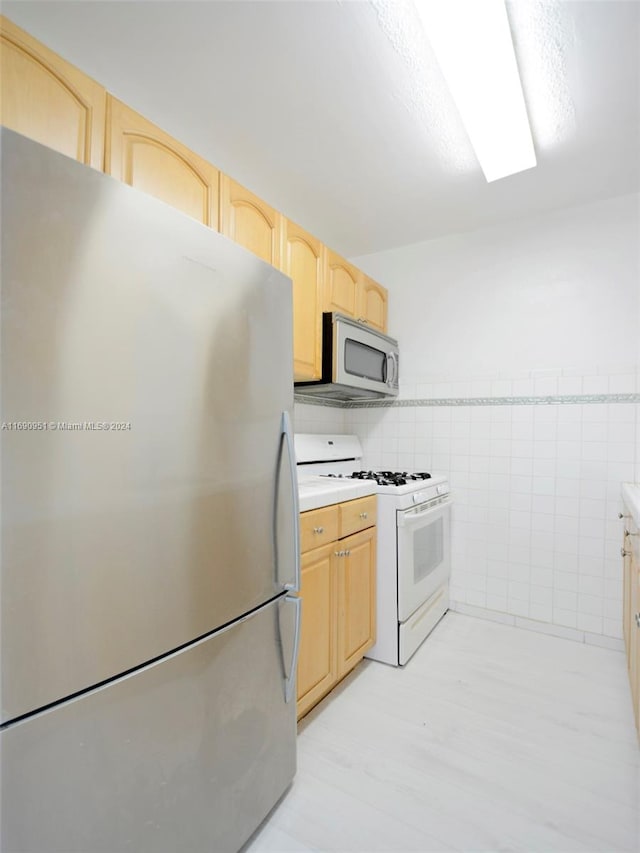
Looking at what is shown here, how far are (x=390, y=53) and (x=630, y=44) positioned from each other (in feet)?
2.68

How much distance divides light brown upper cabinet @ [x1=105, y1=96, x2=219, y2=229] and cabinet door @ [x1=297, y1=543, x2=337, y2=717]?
1.33m

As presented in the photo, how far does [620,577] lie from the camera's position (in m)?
2.33

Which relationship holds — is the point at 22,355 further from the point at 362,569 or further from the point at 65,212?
the point at 362,569

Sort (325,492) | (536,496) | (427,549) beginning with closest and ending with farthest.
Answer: (325,492), (427,549), (536,496)

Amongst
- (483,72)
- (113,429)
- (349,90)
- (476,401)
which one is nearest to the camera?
(113,429)

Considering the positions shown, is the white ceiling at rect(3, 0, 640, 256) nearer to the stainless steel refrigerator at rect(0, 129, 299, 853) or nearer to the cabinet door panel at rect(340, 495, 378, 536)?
the stainless steel refrigerator at rect(0, 129, 299, 853)

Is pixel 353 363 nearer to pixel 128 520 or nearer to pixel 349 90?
pixel 349 90

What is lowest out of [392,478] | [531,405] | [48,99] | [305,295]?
[392,478]

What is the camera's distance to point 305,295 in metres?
2.13

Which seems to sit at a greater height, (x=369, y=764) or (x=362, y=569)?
(x=362, y=569)

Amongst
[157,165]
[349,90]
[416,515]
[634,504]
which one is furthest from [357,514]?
[349,90]

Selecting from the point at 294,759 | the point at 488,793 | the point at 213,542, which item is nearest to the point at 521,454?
the point at 488,793

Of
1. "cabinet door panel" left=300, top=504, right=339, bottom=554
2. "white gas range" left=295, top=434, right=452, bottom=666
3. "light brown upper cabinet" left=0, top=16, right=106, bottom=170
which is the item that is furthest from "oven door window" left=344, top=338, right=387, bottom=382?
"light brown upper cabinet" left=0, top=16, right=106, bottom=170

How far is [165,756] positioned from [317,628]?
827 mm
